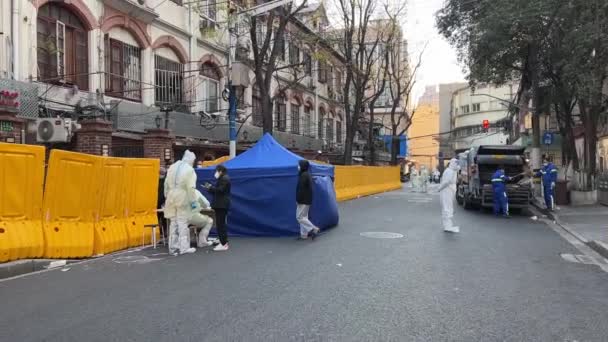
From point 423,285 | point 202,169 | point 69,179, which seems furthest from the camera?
point 202,169

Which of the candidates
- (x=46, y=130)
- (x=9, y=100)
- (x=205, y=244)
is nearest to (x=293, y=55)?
(x=46, y=130)

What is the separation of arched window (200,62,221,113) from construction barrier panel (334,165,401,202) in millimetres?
6361

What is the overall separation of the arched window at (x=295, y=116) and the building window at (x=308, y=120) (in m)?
1.33

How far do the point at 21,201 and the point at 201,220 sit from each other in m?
3.05

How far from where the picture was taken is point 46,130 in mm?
14109

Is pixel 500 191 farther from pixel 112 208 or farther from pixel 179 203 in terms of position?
pixel 112 208

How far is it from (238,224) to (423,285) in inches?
234

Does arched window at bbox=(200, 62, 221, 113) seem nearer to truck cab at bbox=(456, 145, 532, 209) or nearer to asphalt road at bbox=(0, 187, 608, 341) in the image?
truck cab at bbox=(456, 145, 532, 209)

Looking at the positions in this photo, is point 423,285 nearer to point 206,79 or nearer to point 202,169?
point 202,169

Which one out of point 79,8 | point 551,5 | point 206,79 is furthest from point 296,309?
point 206,79

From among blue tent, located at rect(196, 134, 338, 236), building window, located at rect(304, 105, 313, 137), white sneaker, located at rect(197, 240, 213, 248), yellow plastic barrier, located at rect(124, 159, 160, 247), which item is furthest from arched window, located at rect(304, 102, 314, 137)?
white sneaker, located at rect(197, 240, 213, 248)

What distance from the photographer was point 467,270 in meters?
8.13

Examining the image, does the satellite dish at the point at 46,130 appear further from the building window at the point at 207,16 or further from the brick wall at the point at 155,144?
the building window at the point at 207,16

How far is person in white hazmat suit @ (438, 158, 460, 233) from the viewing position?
1279 cm
